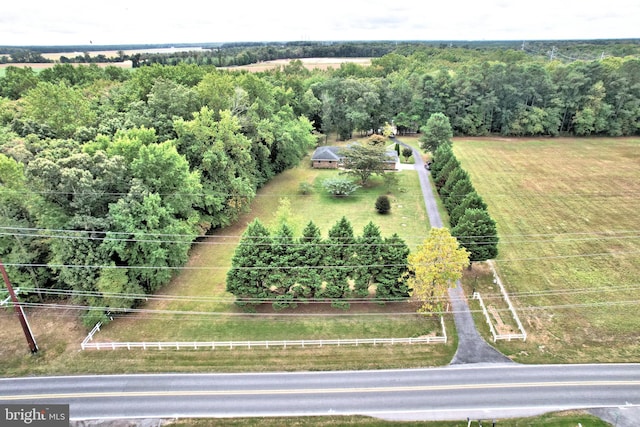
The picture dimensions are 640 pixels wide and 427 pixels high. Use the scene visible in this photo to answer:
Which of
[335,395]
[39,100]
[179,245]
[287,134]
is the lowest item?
[335,395]

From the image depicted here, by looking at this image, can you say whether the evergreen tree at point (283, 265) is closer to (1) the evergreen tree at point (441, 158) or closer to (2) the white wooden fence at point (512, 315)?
(2) the white wooden fence at point (512, 315)

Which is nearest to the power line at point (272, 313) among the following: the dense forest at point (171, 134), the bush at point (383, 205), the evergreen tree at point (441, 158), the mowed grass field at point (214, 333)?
the mowed grass field at point (214, 333)

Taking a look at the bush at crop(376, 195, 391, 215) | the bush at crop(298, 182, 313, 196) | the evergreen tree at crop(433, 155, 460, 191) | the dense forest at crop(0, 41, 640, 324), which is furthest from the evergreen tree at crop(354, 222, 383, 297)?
the bush at crop(298, 182, 313, 196)

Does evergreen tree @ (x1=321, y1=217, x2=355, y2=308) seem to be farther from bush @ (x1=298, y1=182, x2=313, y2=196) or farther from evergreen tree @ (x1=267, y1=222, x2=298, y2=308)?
bush @ (x1=298, y1=182, x2=313, y2=196)

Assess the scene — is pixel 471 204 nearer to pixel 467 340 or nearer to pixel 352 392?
pixel 467 340

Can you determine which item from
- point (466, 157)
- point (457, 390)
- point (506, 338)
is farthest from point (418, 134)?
point (457, 390)

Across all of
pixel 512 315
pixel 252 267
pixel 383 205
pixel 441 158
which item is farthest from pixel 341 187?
pixel 512 315

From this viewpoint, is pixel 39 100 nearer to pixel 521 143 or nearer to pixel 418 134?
pixel 418 134
